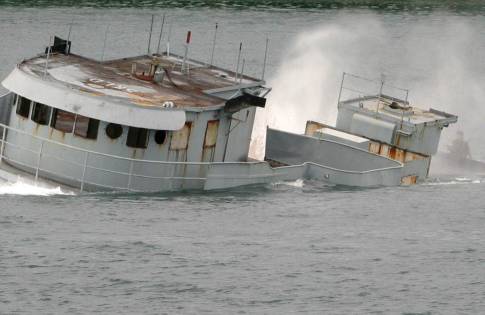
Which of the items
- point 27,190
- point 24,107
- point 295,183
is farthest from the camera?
point 295,183

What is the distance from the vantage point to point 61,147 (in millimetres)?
47438

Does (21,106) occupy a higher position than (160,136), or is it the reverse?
(21,106)

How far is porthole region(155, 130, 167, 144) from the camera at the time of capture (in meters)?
47.8

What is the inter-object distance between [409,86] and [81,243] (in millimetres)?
41002

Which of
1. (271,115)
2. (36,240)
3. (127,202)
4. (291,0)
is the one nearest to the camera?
(36,240)

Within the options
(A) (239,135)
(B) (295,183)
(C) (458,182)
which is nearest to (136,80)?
(A) (239,135)

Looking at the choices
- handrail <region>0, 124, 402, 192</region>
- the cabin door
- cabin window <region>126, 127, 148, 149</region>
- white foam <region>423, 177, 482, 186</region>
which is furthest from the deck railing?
white foam <region>423, 177, 482, 186</region>

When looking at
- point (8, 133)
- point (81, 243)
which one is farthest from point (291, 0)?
point (81, 243)

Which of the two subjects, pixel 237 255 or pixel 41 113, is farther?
pixel 41 113

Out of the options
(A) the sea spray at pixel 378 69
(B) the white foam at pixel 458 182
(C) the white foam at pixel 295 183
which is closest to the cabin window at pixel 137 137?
(C) the white foam at pixel 295 183

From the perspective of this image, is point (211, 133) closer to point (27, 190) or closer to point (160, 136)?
point (160, 136)

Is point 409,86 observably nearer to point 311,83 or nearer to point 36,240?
point 311,83

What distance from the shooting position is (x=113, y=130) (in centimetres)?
4722

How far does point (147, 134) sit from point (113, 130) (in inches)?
46.0
